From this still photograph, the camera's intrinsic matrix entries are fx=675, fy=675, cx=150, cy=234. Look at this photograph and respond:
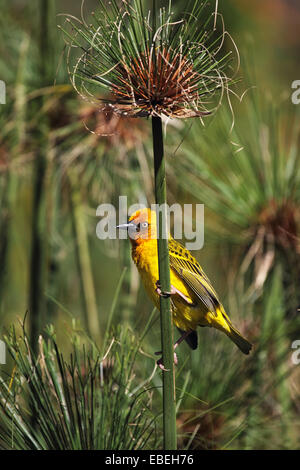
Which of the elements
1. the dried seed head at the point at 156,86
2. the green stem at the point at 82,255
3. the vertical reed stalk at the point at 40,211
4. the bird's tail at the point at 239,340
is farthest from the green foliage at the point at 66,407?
the green stem at the point at 82,255

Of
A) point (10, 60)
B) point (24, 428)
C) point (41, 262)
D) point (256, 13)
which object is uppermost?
point (256, 13)

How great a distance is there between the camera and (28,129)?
2391mm

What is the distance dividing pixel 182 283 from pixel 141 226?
0.18m

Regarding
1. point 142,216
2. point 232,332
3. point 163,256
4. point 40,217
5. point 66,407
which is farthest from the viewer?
point 40,217

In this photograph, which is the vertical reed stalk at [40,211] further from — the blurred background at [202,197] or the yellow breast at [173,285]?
the yellow breast at [173,285]

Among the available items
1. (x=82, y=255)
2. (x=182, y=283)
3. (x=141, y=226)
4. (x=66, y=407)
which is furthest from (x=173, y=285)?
(x=82, y=255)

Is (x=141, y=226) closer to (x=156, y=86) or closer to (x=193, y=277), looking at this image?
(x=193, y=277)

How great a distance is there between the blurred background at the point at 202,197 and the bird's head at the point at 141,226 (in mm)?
310

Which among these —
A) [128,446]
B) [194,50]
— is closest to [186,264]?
[128,446]

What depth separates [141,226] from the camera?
4.56 ft

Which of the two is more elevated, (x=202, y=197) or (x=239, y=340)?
(x=202, y=197)

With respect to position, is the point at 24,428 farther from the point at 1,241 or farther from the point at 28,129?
the point at 28,129

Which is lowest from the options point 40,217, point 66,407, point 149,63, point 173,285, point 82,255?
point 66,407
